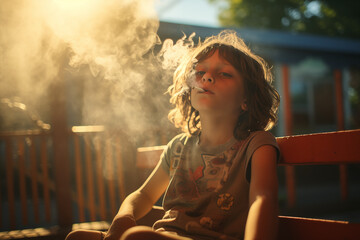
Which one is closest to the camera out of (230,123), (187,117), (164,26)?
(230,123)

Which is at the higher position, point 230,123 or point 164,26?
point 164,26

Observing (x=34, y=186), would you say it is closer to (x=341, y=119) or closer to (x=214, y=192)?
(x=214, y=192)

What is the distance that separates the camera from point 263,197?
113cm

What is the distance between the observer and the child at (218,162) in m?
1.20

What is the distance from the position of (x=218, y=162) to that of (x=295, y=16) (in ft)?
72.7

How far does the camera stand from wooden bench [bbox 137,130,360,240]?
3.66 feet

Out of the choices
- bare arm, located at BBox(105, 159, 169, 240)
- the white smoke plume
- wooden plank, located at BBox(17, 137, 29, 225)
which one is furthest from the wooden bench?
wooden plank, located at BBox(17, 137, 29, 225)

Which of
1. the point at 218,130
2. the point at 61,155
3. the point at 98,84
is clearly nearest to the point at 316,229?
the point at 218,130

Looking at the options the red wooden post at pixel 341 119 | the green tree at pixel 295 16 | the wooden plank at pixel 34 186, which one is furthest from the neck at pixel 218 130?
the green tree at pixel 295 16

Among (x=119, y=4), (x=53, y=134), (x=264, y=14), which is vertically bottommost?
(x=53, y=134)

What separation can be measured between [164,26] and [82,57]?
2.25m

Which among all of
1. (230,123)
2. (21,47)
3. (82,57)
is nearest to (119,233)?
(230,123)

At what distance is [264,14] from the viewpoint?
2127 centimetres

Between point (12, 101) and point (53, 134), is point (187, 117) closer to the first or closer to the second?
point (53, 134)
